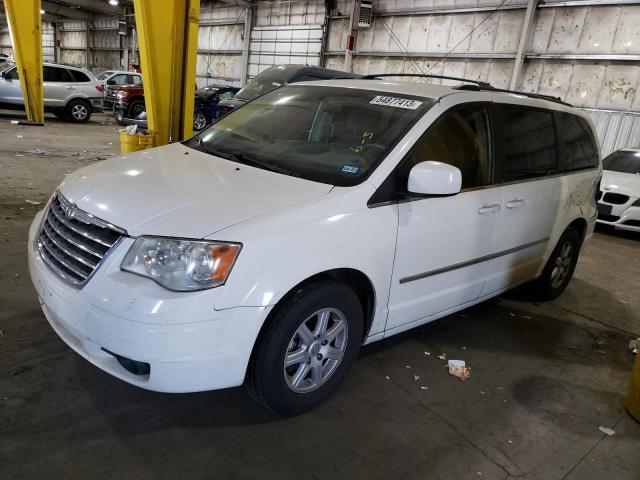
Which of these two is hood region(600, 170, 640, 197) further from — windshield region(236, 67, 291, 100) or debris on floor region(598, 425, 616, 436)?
windshield region(236, 67, 291, 100)

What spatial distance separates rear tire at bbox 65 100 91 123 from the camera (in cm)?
1380

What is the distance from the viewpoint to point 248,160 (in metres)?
2.69

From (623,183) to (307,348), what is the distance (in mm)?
6830

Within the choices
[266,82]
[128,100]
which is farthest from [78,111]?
[266,82]

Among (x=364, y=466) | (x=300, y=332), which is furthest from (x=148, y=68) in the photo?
(x=364, y=466)

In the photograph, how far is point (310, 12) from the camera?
54.3 ft

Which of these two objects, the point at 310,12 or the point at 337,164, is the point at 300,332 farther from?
the point at 310,12

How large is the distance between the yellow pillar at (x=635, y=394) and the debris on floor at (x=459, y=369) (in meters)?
0.86

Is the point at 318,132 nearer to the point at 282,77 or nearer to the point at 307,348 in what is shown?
the point at 307,348

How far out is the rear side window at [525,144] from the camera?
3.11 metres

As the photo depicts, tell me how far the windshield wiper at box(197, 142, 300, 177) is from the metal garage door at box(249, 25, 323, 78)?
47.7 ft

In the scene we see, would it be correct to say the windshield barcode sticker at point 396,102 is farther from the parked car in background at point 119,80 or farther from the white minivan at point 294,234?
the parked car in background at point 119,80

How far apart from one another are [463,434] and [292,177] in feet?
4.99

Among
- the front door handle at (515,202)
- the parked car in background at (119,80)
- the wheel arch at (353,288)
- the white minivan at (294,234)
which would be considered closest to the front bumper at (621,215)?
the white minivan at (294,234)
